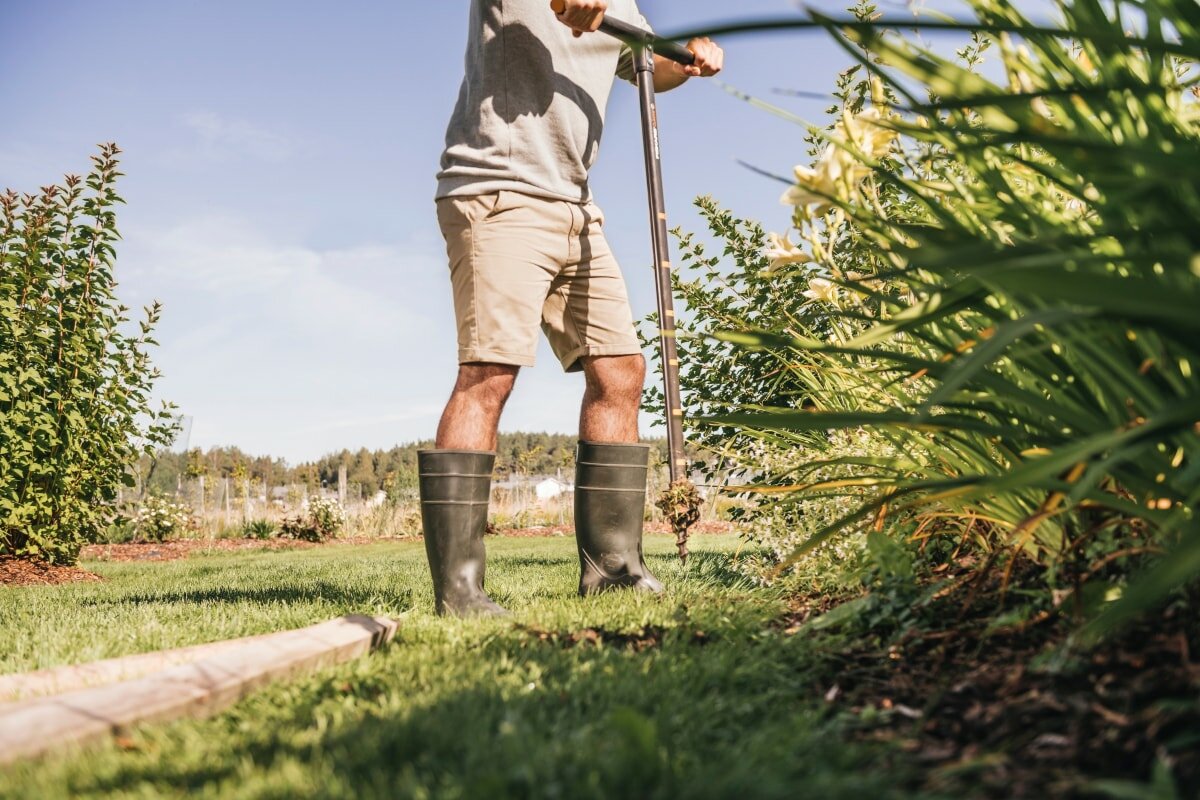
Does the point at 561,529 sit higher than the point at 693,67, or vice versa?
the point at 693,67

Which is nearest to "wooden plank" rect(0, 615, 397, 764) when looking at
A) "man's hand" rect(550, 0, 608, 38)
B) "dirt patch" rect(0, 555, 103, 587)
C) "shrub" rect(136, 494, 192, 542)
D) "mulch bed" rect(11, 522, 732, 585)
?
"man's hand" rect(550, 0, 608, 38)

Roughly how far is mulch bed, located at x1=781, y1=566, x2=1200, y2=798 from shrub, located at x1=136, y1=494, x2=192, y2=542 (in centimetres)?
1190

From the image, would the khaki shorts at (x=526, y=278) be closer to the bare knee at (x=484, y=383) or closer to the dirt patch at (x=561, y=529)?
the bare knee at (x=484, y=383)

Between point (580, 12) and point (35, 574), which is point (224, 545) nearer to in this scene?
point (35, 574)

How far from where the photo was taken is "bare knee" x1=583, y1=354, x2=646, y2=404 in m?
2.88

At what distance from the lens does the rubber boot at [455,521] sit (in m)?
2.43

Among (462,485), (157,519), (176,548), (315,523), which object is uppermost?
(462,485)

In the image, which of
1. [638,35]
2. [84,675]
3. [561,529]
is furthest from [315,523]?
[84,675]

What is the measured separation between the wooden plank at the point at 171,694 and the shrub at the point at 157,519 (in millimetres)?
11199

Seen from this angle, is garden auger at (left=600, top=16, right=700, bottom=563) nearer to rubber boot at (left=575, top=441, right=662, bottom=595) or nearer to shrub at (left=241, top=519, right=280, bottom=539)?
rubber boot at (left=575, top=441, right=662, bottom=595)

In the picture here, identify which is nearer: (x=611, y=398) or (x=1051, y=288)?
(x=1051, y=288)

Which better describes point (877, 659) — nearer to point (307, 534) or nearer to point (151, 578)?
point (151, 578)

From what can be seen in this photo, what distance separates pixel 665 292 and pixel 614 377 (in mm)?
422

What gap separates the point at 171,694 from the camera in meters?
1.23
